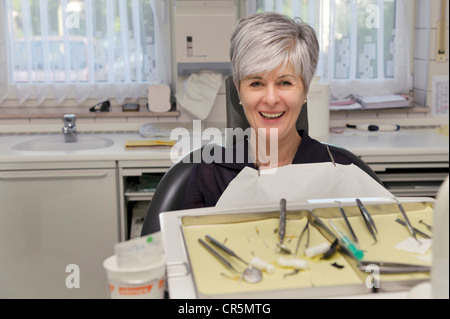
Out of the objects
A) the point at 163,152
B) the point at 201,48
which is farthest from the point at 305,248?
the point at 201,48

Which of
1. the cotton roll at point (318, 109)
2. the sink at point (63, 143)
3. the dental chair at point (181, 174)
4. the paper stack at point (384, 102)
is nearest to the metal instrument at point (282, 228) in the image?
the dental chair at point (181, 174)

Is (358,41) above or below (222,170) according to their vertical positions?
above

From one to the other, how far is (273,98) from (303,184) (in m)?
0.43

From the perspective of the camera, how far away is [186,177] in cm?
187

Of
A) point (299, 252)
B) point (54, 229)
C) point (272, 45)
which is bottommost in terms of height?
point (54, 229)

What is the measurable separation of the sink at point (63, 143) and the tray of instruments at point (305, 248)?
78.1 inches

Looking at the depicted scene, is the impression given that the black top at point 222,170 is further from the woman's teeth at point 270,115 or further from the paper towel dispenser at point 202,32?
the paper towel dispenser at point 202,32

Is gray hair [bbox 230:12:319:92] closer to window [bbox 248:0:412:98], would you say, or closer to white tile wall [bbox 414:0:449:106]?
window [bbox 248:0:412:98]

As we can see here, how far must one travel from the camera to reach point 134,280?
0.83m

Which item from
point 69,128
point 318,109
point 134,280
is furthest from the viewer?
point 69,128

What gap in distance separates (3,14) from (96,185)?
3.96 feet

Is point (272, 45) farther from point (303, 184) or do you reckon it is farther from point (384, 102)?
point (384, 102)

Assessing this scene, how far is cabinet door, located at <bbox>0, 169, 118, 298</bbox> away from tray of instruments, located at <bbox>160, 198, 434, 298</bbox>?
5.29ft

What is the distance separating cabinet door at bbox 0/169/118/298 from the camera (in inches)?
106
